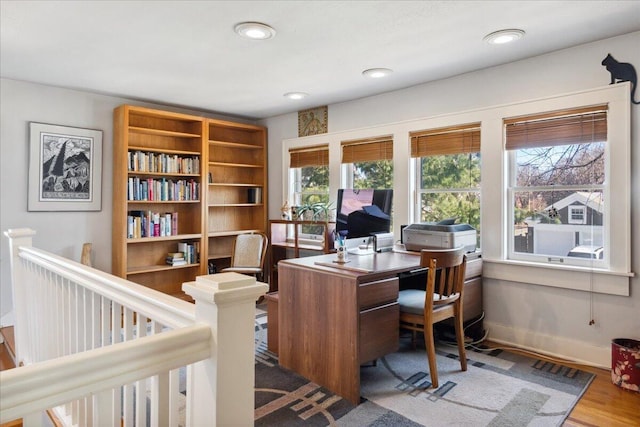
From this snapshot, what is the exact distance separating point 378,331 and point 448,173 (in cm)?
190

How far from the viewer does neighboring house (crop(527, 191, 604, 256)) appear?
2924 millimetres

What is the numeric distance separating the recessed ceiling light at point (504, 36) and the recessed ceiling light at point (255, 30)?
4.84ft

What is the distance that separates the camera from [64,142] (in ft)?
13.0

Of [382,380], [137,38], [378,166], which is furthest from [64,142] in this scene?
[382,380]

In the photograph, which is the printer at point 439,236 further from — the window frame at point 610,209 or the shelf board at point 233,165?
the shelf board at point 233,165

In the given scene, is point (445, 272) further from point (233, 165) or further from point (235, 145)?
point (235, 145)

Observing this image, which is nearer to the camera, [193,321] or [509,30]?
[193,321]

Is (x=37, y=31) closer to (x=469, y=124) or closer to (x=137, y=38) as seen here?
(x=137, y=38)

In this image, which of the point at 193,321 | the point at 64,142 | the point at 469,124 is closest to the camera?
the point at 193,321

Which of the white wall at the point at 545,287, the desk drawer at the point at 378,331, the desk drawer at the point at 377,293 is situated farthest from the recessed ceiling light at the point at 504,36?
the desk drawer at the point at 378,331

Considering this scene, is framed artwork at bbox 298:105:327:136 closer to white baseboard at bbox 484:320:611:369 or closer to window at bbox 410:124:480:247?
window at bbox 410:124:480:247

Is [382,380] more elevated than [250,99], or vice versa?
[250,99]

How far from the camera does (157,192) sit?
4.41 m

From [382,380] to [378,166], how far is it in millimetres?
2307
